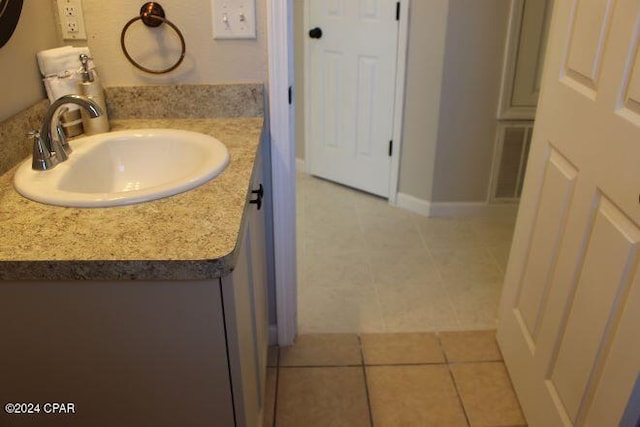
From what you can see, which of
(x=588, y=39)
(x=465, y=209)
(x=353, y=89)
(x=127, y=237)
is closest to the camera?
(x=127, y=237)

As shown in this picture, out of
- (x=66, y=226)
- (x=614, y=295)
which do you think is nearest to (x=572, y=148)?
(x=614, y=295)

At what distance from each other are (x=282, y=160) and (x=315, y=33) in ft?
5.42

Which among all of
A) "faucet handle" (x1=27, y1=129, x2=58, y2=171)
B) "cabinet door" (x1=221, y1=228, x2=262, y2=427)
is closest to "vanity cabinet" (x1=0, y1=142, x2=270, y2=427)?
"cabinet door" (x1=221, y1=228, x2=262, y2=427)

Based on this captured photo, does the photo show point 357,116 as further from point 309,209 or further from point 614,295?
point 614,295

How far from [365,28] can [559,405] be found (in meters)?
2.14

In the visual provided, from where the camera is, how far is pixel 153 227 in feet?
3.08

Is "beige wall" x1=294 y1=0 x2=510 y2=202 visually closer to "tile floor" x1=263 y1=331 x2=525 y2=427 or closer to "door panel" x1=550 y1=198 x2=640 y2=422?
"tile floor" x1=263 y1=331 x2=525 y2=427

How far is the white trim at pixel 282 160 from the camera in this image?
1.48 meters

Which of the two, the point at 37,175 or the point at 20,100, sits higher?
the point at 20,100

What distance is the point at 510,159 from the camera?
2820 millimetres

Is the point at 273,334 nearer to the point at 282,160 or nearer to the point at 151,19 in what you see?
the point at 282,160

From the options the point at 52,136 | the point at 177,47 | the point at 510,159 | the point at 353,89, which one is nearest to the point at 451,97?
the point at 510,159

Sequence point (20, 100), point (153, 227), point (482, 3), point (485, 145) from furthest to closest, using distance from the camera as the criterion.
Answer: point (485, 145) < point (482, 3) < point (20, 100) < point (153, 227)

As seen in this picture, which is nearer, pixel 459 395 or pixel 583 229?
pixel 583 229
